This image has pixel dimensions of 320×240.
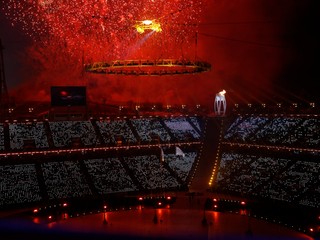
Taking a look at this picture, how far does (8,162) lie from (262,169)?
21.8m

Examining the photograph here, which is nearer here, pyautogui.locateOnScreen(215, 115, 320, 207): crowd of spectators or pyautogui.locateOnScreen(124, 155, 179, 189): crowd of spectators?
pyautogui.locateOnScreen(215, 115, 320, 207): crowd of spectators

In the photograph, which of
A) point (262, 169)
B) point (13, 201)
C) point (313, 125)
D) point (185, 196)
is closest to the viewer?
point (13, 201)

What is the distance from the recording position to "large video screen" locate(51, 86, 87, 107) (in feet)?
146

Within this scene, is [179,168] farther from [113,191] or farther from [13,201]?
[13,201]

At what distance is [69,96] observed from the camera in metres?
44.7

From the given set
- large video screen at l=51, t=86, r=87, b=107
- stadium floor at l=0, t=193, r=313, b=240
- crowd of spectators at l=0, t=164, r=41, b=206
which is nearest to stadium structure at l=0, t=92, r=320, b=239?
crowd of spectators at l=0, t=164, r=41, b=206

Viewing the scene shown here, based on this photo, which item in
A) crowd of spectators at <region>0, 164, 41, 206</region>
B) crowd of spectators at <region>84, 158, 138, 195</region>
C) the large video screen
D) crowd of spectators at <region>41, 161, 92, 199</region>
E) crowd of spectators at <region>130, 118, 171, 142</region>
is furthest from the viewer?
crowd of spectators at <region>130, 118, 171, 142</region>

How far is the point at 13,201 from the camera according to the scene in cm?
3328

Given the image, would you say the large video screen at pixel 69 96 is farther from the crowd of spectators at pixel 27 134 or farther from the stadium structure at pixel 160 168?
the crowd of spectators at pixel 27 134

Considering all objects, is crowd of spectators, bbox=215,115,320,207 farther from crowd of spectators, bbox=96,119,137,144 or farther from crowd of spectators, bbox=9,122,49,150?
crowd of spectators, bbox=9,122,49,150

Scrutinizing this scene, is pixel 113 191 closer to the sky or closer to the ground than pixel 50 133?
closer to the ground

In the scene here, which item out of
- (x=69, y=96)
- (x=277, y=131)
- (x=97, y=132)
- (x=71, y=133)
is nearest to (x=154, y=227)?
(x=97, y=132)

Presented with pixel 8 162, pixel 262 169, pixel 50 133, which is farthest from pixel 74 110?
pixel 262 169

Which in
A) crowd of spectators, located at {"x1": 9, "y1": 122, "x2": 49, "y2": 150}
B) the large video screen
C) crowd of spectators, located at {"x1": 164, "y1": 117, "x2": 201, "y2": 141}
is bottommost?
crowd of spectators, located at {"x1": 164, "y1": 117, "x2": 201, "y2": 141}
